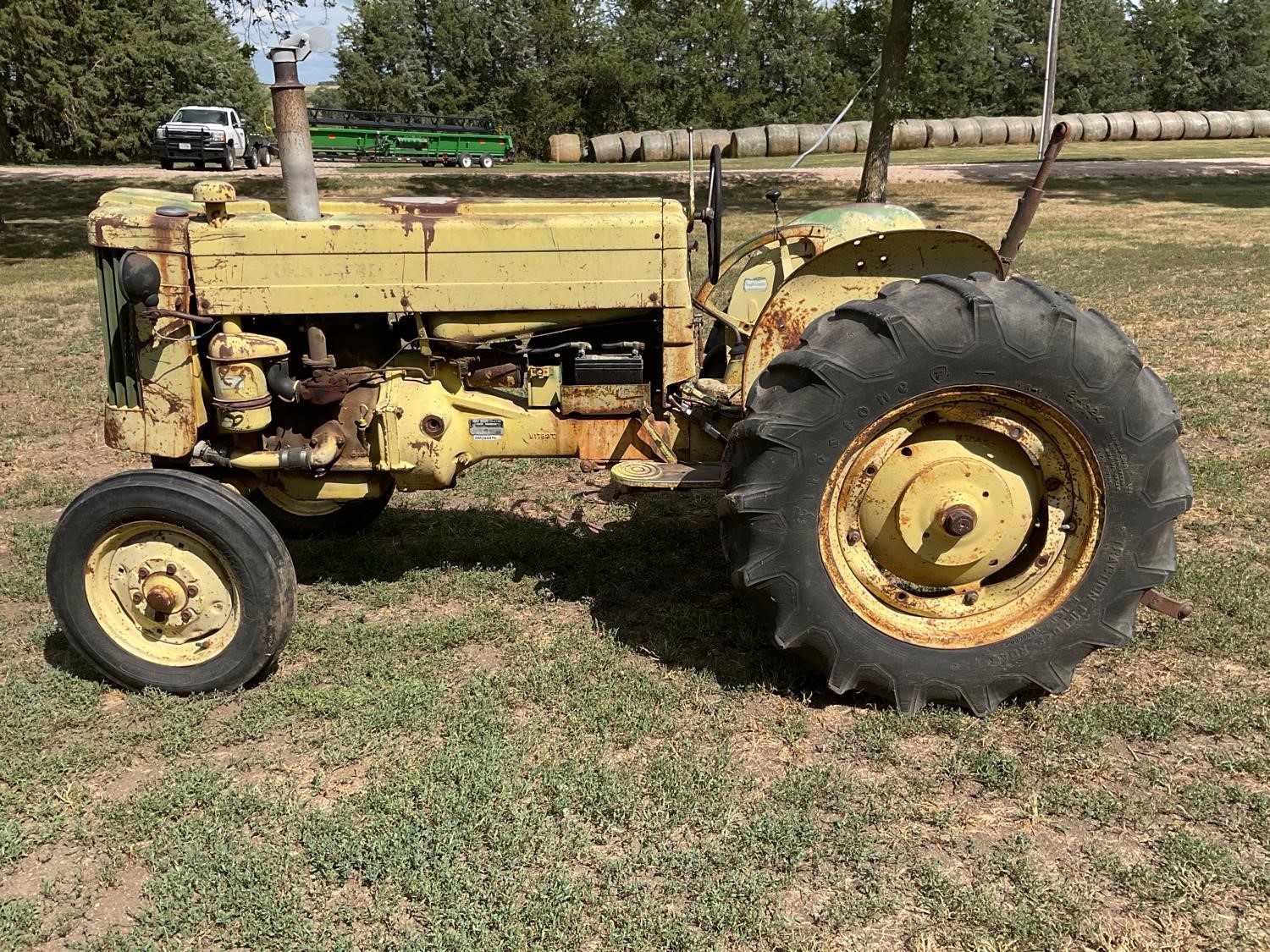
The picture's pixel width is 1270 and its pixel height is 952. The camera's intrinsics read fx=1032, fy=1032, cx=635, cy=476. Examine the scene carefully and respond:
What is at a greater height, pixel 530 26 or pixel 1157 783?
pixel 530 26

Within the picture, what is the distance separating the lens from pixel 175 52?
34.4m

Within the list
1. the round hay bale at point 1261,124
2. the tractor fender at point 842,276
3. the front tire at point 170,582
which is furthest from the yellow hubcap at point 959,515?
the round hay bale at point 1261,124

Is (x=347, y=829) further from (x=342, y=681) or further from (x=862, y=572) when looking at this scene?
(x=862, y=572)

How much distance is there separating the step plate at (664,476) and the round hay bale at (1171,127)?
38806mm

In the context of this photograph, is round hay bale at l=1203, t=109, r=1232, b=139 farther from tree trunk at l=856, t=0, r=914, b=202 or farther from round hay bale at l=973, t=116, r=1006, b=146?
tree trunk at l=856, t=0, r=914, b=202

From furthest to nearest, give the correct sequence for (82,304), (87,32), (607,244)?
(87,32) → (82,304) → (607,244)

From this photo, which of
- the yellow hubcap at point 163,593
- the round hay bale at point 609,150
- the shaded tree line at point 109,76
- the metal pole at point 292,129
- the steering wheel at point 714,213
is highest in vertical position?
the shaded tree line at point 109,76

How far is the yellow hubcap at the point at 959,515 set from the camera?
3283mm

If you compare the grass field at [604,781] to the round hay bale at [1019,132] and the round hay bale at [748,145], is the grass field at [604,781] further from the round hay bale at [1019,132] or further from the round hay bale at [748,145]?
the round hay bale at [1019,132]

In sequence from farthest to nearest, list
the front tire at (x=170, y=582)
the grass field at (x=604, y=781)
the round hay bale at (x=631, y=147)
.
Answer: the round hay bale at (x=631, y=147) → the front tire at (x=170, y=582) → the grass field at (x=604, y=781)

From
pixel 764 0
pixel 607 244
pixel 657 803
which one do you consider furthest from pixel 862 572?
pixel 764 0

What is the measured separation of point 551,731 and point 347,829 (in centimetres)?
73

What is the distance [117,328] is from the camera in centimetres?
367

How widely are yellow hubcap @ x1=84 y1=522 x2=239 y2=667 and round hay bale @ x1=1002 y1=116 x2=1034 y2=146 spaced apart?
37.5 m
